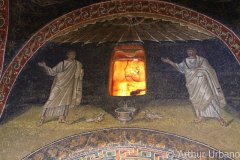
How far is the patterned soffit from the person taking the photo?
875 cm

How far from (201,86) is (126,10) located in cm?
215

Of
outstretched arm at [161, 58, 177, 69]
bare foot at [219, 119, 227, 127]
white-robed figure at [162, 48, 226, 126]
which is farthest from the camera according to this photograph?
outstretched arm at [161, 58, 177, 69]

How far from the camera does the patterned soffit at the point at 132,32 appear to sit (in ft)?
28.7

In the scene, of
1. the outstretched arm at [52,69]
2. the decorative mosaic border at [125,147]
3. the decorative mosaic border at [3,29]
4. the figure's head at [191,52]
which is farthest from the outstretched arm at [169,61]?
the decorative mosaic border at [3,29]

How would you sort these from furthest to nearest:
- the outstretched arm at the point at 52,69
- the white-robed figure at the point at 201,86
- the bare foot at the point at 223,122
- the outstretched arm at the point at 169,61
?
the outstretched arm at the point at 169,61, the outstretched arm at the point at 52,69, the white-robed figure at the point at 201,86, the bare foot at the point at 223,122

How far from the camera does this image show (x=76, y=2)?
337 inches

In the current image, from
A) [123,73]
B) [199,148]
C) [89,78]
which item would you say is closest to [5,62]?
[89,78]

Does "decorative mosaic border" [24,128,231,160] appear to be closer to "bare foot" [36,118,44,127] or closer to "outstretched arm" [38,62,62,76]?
"bare foot" [36,118,44,127]

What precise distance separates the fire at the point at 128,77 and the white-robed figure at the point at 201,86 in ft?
1.81

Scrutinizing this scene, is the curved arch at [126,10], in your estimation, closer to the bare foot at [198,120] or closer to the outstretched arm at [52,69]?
the outstretched arm at [52,69]

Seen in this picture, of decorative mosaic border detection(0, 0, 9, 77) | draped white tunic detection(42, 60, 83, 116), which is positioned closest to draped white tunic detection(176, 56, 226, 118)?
draped white tunic detection(42, 60, 83, 116)

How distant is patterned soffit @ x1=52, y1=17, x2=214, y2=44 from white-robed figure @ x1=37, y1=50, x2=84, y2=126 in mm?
382

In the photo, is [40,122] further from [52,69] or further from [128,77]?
[128,77]

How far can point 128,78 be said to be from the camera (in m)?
8.92
